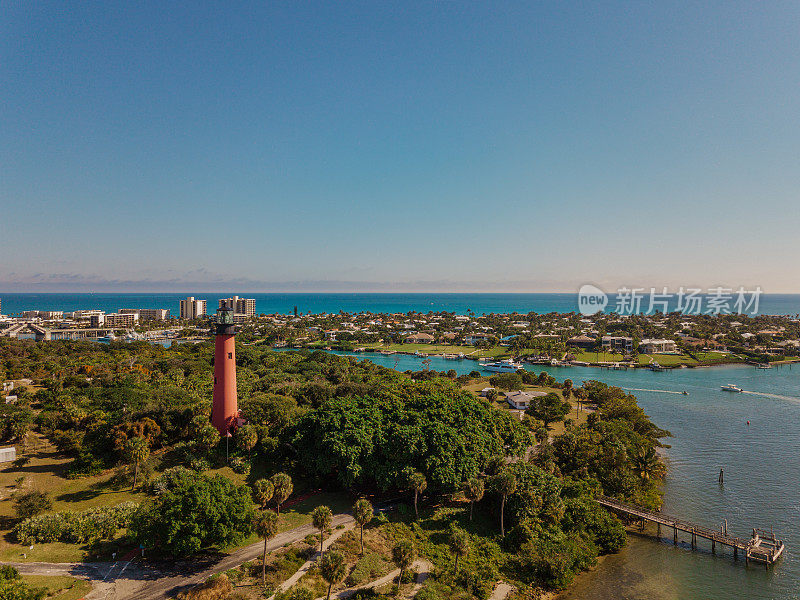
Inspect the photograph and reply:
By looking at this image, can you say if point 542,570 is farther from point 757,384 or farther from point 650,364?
point 650,364

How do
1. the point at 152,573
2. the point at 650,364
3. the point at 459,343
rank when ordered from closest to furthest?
1. the point at 152,573
2. the point at 650,364
3. the point at 459,343

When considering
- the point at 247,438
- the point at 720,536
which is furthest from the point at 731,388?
the point at 247,438

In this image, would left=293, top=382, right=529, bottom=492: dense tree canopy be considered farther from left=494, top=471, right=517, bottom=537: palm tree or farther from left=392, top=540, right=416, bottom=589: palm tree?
left=392, top=540, right=416, bottom=589: palm tree

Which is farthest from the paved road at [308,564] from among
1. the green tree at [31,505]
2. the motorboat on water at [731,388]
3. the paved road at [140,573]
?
the motorboat on water at [731,388]

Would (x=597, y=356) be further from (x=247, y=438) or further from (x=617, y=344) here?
(x=247, y=438)

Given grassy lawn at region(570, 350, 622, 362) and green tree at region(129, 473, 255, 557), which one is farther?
grassy lawn at region(570, 350, 622, 362)

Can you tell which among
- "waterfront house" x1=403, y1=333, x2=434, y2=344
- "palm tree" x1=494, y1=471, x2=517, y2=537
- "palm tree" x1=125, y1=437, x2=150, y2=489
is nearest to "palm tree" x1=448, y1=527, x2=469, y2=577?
"palm tree" x1=494, y1=471, x2=517, y2=537

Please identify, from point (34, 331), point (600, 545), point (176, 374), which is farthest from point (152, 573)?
point (34, 331)
